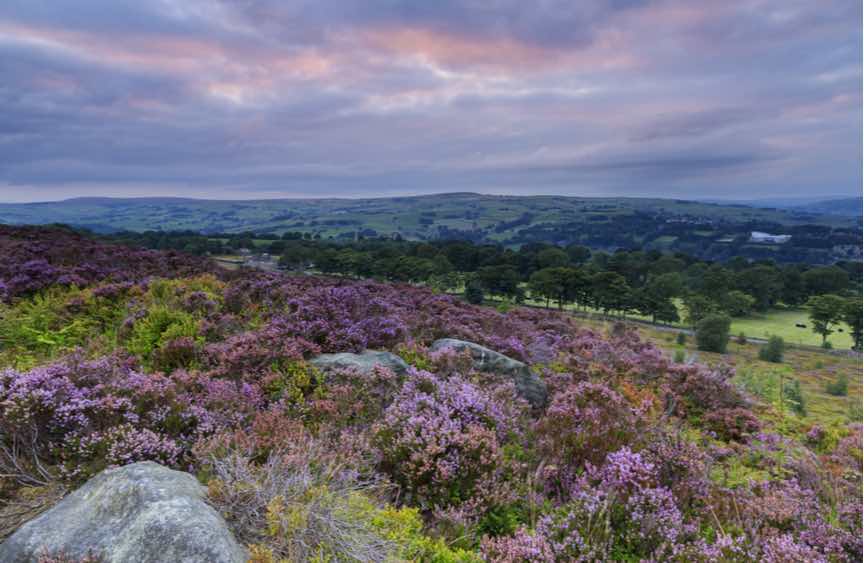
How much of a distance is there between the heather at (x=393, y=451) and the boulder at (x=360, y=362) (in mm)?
245

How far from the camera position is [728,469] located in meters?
6.73

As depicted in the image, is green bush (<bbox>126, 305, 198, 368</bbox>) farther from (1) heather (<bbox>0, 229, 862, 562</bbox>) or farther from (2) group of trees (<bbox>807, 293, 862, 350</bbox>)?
(2) group of trees (<bbox>807, 293, 862, 350</bbox>)

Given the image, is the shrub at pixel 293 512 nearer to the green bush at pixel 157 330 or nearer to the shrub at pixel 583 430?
the shrub at pixel 583 430

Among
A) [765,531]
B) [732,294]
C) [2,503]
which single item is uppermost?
[2,503]

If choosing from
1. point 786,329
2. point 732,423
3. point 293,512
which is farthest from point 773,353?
point 293,512

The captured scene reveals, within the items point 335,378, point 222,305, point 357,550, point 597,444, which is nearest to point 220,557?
point 357,550

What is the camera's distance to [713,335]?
207 feet

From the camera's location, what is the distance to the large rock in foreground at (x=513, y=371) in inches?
338

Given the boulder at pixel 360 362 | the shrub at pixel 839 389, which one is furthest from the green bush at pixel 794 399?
the shrub at pixel 839 389

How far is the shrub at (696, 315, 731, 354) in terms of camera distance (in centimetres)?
6238

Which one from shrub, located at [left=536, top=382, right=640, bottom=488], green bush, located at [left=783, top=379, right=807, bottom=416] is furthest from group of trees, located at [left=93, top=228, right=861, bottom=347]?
shrub, located at [left=536, top=382, right=640, bottom=488]

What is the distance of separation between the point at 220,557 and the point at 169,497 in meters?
0.74

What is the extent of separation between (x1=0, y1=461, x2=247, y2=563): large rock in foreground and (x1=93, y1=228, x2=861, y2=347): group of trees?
77.6 m

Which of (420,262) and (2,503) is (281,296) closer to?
(2,503)
